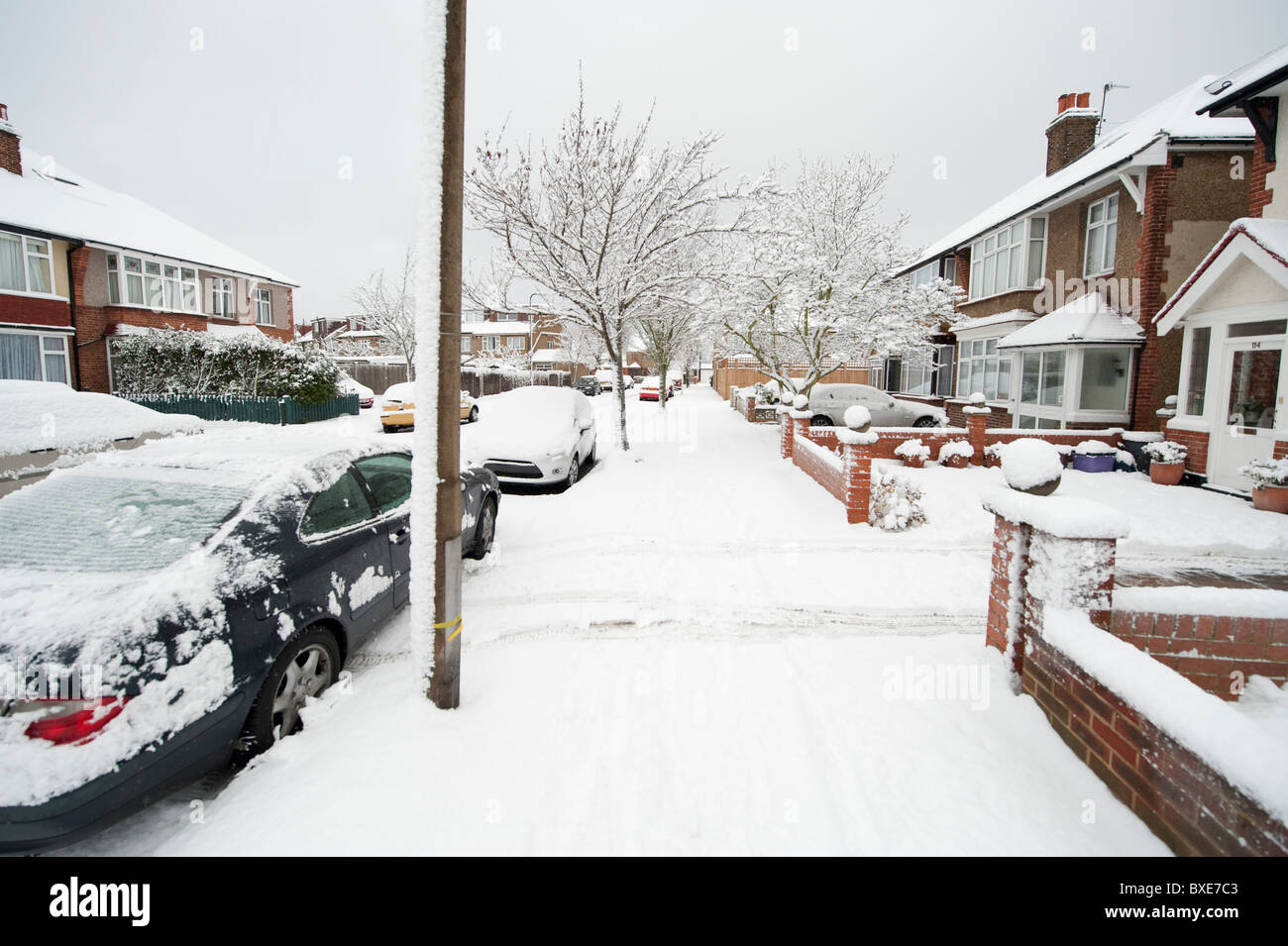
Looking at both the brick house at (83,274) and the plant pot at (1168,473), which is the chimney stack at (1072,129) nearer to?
the plant pot at (1168,473)

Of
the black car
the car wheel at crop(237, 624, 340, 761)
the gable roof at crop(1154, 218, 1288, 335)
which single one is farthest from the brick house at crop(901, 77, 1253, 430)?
the car wheel at crop(237, 624, 340, 761)

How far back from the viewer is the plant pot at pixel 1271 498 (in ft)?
25.8

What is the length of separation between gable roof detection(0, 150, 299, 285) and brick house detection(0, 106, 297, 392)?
5cm

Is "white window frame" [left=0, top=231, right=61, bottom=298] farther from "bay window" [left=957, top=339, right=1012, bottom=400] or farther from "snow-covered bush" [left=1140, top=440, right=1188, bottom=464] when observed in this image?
"snow-covered bush" [left=1140, top=440, right=1188, bottom=464]

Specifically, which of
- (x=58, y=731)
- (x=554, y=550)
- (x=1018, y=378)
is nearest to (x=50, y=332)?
(x=554, y=550)

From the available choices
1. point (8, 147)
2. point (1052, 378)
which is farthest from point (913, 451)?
point (8, 147)

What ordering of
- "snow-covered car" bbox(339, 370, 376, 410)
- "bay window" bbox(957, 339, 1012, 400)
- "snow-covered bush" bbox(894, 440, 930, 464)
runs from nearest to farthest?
"snow-covered bush" bbox(894, 440, 930, 464) → "bay window" bbox(957, 339, 1012, 400) → "snow-covered car" bbox(339, 370, 376, 410)

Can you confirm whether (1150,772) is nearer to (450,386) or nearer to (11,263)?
(450,386)

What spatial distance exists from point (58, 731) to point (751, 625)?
393 cm

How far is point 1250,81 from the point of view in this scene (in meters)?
8.51

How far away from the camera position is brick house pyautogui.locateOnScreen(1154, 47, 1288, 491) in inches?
328

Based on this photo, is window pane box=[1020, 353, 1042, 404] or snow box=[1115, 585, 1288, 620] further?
window pane box=[1020, 353, 1042, 404]

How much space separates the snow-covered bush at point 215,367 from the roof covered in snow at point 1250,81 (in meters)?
24.0
